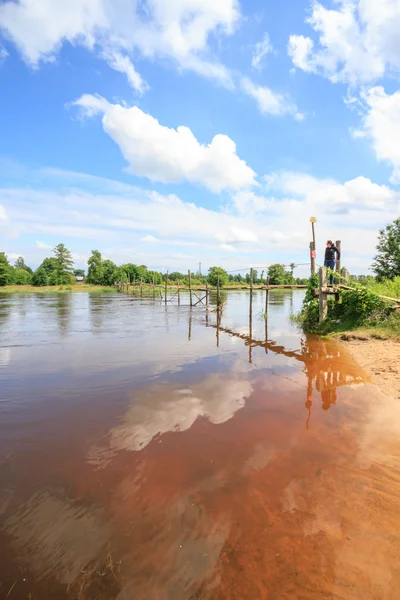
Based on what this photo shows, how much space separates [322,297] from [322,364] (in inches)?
206

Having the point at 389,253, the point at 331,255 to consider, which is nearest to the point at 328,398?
the point at 331,255

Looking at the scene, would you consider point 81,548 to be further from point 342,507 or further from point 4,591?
point 342,507

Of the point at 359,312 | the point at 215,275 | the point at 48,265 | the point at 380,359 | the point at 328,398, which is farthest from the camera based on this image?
the point at 48,265

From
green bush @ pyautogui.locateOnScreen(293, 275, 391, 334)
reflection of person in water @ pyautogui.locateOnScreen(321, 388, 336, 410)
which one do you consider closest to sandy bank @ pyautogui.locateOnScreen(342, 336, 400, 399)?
reflection of person in water @ pyautogui.locateOnScreen(321, 388, 336, 410)

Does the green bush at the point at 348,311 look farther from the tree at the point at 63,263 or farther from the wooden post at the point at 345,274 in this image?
the tree at the point at 63,263

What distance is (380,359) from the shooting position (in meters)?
8.21

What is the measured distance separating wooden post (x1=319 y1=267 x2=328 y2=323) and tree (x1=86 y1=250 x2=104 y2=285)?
70.4 m

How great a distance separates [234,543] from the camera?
2705mm

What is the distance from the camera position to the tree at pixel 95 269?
76881mm

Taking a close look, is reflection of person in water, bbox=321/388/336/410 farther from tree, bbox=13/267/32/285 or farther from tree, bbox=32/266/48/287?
tree, bbox=13/267/32/285

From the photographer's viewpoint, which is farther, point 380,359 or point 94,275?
point 94,275

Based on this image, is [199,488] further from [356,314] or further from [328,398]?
[356,314]

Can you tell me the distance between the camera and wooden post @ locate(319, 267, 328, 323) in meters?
12.4

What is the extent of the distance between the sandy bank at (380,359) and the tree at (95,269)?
73266 millimetres
